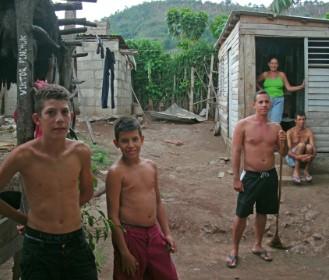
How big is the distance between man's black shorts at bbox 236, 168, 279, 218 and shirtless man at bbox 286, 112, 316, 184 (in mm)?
3013

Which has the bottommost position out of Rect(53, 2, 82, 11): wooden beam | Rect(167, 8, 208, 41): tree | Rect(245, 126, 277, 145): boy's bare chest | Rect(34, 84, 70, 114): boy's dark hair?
Rect(245, 126, 277, 145): boy's bare chest

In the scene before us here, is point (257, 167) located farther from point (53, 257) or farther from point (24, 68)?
point (53, 257)

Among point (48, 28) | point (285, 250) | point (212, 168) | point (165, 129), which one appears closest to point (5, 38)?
point (48, 28)

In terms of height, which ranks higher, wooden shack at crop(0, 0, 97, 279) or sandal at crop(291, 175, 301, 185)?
wooden shack at crop(0, 0, 97, 279)

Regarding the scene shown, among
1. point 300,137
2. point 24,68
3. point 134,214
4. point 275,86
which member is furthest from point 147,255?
point 275,86

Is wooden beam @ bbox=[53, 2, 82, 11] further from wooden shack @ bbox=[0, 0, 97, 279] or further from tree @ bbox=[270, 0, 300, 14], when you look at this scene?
tree @ bbox=[270, 0, 300, 14]

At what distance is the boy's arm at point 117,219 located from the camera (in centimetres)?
270

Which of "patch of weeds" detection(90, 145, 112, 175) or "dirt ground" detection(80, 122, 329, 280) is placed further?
"patch of weeds" detection(90, 145, 112, 175)

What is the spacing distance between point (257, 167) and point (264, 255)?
3.28 ft

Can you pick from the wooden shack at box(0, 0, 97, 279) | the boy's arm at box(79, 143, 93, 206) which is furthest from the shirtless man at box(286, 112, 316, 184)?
the boy's arm at box(79, 143, 93, 206)

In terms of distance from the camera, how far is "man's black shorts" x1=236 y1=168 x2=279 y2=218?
454cm

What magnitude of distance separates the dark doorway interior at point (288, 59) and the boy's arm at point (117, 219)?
26.0ft

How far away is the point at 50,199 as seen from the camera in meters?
2.35

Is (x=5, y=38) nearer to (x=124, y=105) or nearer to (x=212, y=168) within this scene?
(x=212, y=168)
